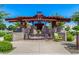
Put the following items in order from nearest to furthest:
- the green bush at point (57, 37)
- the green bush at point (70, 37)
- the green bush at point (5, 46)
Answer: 1. the green bush at point (5, 46)
2. the green bush at point (70, 37)
3. the green bush at point (57, 37)

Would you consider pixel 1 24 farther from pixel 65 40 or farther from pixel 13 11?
pixel 65 40

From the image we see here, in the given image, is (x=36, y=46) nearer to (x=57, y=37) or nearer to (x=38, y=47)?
(x=38, y=47)

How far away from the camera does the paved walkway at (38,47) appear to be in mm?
18703

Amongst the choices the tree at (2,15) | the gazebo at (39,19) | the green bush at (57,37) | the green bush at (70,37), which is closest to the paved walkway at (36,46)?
the green bush at (57,37)

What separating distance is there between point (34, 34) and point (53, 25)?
2.25 ft

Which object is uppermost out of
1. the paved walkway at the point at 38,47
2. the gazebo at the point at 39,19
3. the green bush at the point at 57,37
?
the gazebo at the point at 39,19

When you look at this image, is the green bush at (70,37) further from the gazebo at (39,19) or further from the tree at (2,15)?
the tree at (2,15)

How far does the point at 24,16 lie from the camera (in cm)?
1869

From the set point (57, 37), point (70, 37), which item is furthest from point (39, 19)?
point (70, 37)

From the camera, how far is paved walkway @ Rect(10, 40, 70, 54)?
1870 centimetres

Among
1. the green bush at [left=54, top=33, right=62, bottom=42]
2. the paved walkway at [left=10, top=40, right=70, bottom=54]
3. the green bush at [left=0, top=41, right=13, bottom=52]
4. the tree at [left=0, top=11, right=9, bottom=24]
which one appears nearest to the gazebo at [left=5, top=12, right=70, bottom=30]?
the tree at [left=0, top=11, right=9, bottom=24]

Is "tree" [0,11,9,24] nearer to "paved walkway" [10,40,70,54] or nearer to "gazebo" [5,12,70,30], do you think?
"gazebo" [5,12,70,30]
